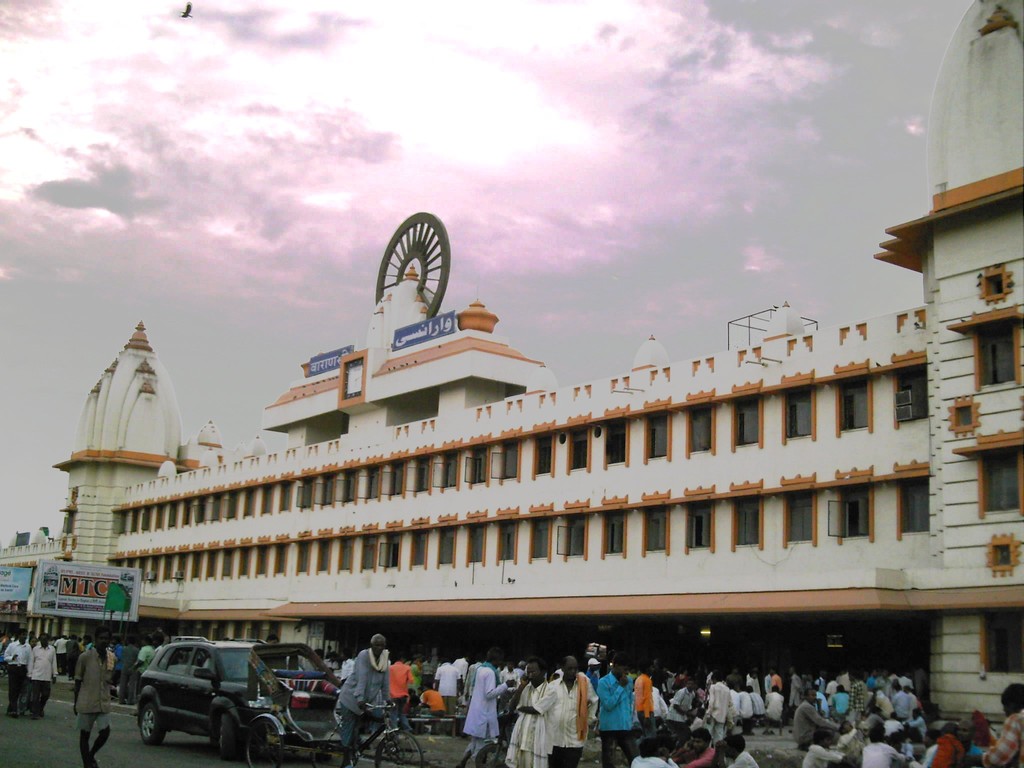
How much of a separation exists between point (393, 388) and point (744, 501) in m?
18.2

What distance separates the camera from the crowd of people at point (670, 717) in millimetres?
12477

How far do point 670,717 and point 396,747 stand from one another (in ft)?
22.8

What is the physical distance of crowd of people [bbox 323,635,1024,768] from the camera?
12.5m

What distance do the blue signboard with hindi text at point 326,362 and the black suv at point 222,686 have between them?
31.9 metres

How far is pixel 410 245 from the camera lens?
5194 cm

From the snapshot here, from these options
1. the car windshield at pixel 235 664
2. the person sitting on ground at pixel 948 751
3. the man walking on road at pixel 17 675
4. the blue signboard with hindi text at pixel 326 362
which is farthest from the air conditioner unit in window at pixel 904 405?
the blue signboard with hindi text at pixel 326 362

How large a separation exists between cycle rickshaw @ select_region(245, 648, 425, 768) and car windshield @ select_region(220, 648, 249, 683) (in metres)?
0.70

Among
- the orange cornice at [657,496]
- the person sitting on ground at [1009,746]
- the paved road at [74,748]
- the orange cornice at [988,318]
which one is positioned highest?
the orange cornice at [988,318]

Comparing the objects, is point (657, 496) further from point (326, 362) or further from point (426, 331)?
point (326, 362)

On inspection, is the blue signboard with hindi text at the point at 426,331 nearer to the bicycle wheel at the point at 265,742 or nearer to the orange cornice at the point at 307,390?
the orange cornice at the point at 307,390

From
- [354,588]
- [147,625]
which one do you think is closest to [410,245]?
[354,588]

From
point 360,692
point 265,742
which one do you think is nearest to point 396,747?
point 360,692

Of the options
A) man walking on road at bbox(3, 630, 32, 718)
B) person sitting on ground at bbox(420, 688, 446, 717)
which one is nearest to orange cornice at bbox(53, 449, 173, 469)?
man walking on road at bbox(3, 630, 32, 718)

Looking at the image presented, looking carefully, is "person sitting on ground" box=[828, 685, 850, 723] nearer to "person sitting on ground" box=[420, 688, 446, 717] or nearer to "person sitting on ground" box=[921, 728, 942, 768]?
"person sitting on ground" box=[420, 688, 446, 717]
